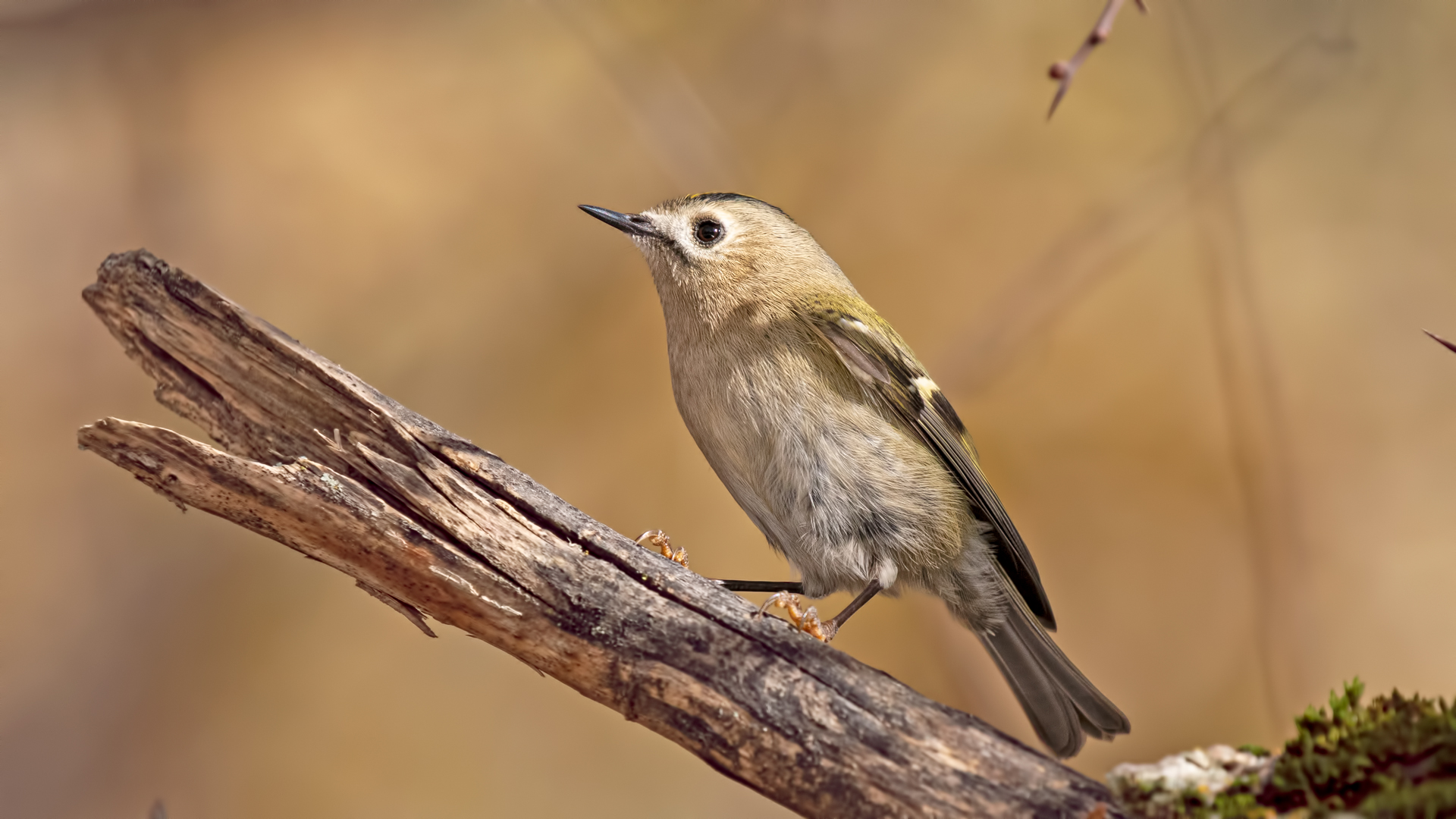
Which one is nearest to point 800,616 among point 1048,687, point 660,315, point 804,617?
point 804,617

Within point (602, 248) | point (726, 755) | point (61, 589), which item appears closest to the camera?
point (726, 755)

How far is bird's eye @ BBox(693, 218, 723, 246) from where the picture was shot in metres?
2.04

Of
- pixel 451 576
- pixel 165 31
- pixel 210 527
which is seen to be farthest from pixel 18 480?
pixel 451 576

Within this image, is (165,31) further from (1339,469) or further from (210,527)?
(1339,469)

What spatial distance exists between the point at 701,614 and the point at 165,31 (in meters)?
2.67

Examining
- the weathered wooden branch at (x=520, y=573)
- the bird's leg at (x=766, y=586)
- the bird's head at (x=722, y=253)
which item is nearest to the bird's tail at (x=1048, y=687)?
the bird's leg at (x=766, y=586)

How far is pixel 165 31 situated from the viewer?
2.87 m

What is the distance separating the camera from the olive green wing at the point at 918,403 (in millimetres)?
1786

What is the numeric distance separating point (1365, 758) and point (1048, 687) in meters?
0.81

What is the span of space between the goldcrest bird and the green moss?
0.69 m

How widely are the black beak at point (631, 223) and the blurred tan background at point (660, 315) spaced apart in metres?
0.98

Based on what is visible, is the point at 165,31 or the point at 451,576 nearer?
the point at 451,576

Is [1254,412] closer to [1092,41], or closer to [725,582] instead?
[725,582]

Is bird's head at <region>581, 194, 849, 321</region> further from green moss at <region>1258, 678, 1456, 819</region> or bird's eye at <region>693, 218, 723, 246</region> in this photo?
green moss at <region>1258, 678, 1456, 819</region>
